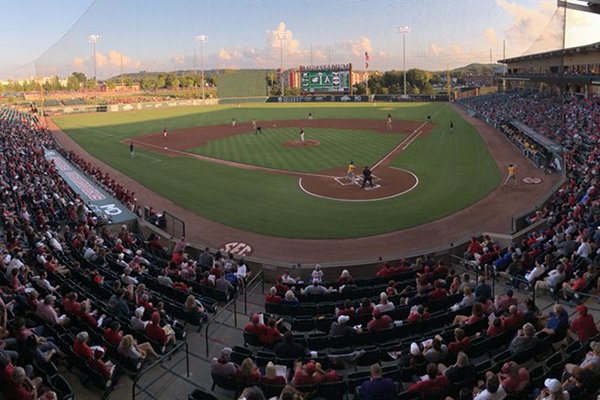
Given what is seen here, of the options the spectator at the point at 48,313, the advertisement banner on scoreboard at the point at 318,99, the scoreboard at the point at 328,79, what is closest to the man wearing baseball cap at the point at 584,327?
the spectator at the point at 48,313

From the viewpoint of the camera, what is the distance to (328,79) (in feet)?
341

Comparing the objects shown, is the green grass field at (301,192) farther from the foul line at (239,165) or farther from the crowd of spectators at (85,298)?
the crowd of spectators at (85,298)

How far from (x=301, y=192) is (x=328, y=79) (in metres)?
80.4

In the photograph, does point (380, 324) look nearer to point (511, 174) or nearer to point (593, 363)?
point (593, 363)

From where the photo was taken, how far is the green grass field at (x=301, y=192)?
22656 millimetres

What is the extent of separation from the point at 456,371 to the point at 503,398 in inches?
31.4

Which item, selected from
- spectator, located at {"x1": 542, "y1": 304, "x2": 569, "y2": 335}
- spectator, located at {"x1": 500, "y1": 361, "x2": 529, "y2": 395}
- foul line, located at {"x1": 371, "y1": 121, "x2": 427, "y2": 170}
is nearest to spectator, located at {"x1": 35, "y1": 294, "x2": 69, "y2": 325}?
spectator, located at {"x1": 500, "y1": 361, "x2": 529, "y2": 395}

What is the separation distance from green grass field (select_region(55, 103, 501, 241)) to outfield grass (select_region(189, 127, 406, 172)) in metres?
0.23

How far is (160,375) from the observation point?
9164mm

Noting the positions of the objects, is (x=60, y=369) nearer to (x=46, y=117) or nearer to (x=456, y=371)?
(x=456, y=371)

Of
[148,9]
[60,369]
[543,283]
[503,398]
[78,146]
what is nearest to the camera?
[503,398]

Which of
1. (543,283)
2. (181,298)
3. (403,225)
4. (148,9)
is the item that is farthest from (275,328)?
(148,9)

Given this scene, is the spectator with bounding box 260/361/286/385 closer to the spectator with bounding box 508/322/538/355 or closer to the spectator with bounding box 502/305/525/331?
the spectator with bounding box 508/322/538/355

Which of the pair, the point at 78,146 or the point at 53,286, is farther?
the point at 78,146
